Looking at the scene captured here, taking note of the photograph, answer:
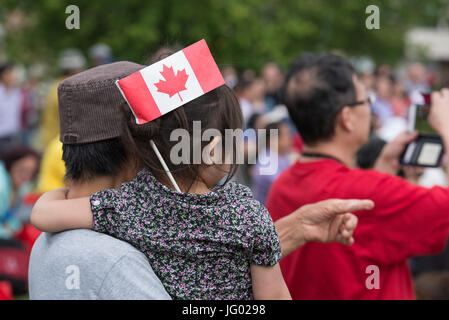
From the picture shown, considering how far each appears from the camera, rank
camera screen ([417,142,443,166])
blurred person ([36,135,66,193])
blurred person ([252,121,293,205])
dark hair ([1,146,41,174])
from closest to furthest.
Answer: camera screen ([417,142,443,166]), blurred person ([36,135,66,193]), blurred person ([252,121,293,205]), dark hair ([1,146,41,174])

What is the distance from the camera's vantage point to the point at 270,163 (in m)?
5.24

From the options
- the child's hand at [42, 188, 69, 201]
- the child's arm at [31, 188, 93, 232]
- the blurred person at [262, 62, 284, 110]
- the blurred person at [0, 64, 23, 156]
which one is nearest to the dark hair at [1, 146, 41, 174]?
the blurred person at [0, 64, 23, 156]

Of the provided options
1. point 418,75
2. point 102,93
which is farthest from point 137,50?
point 102,93

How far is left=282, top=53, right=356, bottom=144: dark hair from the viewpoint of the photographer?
2.44 m

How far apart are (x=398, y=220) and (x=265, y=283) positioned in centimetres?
88

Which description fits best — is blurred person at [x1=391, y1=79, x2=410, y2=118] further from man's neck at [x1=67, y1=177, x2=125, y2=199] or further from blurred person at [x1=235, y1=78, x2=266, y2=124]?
man's neck at [x1=67, y1=177, x2=125, y2=199]

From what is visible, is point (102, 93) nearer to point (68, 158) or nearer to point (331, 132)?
point (68, 158)

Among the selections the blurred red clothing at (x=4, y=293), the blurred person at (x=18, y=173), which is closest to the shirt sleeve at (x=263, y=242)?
the blurred red clothing at (x=4, y=293)

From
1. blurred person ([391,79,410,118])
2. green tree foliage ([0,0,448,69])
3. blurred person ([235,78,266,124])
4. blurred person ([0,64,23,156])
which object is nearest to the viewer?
blurred person ([235,78,266,124])

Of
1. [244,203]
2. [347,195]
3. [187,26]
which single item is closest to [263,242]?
[244,203]

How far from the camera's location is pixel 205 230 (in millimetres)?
1506

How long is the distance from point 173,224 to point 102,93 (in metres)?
0.45

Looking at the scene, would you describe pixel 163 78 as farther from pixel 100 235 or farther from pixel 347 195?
pixel 347 195

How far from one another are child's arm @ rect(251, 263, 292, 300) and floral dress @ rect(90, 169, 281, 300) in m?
0.02
